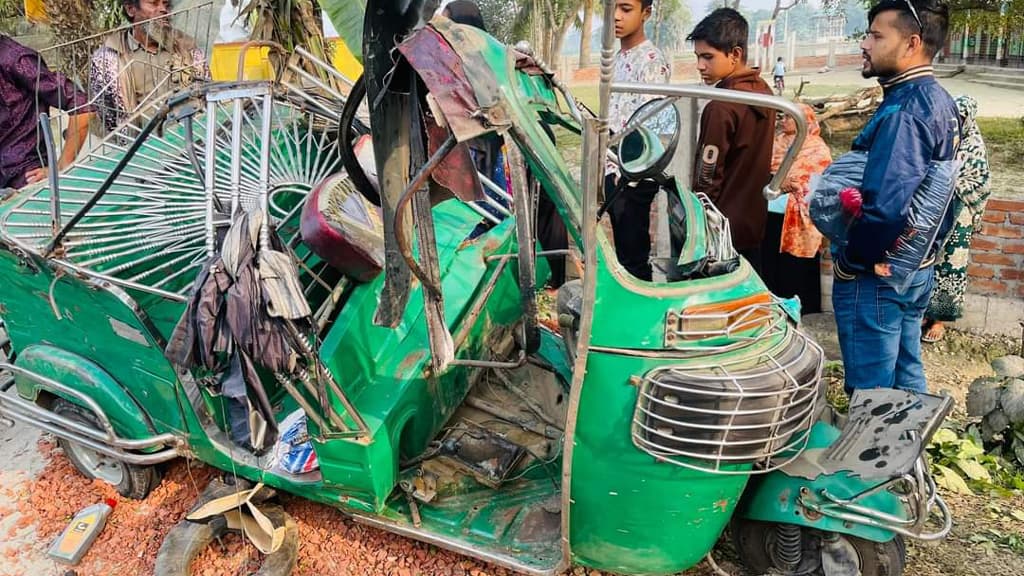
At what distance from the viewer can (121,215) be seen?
135 inches

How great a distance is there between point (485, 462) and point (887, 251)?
184 cm

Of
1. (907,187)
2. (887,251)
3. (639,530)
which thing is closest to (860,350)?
(887,251)

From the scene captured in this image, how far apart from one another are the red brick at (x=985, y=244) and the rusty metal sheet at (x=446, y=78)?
4.38 metres

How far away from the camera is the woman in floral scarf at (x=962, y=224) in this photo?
3.32 meters

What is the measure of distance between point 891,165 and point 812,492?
1.30 m

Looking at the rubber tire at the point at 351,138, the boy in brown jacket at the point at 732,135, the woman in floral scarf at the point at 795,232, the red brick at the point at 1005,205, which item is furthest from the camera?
the red brick at the point at 1005,205

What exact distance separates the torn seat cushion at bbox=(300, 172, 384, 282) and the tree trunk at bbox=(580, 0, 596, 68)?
2089 centimetres

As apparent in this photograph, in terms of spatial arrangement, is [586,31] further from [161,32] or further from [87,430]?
[87,430]

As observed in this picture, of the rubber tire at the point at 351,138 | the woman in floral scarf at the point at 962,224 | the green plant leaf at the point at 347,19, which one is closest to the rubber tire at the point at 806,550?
the woman in floral scarf at the point at 962,224

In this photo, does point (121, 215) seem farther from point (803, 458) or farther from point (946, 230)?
point (946, 230)

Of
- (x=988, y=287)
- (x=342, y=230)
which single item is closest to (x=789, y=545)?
(x=342, y=230)

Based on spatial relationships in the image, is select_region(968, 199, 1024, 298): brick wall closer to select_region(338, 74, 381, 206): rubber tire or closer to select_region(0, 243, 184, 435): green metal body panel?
select_region(338, 74, 381, 206): rubber tire

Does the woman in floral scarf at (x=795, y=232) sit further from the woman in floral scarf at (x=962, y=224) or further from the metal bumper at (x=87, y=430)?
the metal bumper at (x=87, y=430)

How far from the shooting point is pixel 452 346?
2.33 metres
